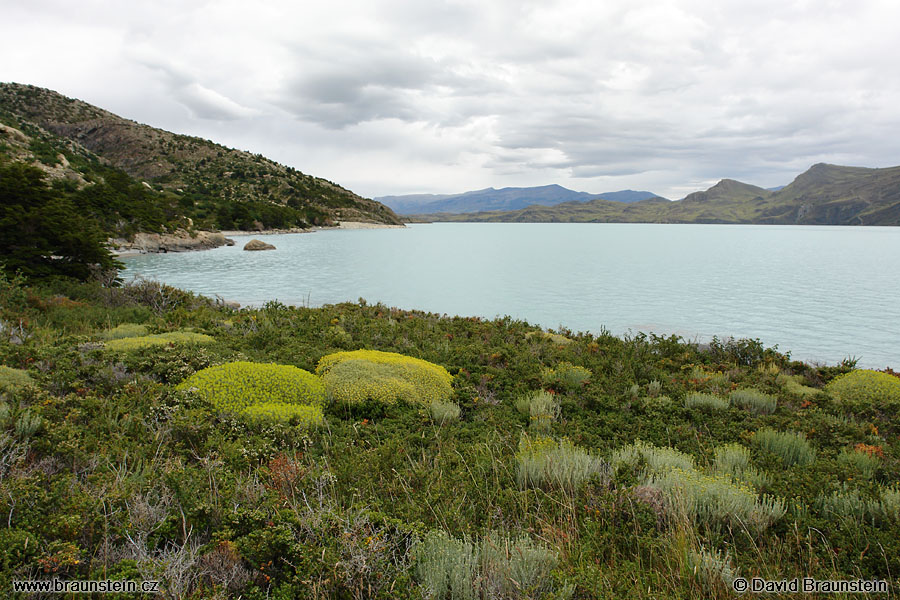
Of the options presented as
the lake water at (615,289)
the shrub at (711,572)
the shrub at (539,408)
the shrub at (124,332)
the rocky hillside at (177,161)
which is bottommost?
the lake water at (615,289)

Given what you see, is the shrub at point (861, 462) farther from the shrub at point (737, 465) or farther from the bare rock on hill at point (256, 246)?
the bare rock on hill at point (256, 246)

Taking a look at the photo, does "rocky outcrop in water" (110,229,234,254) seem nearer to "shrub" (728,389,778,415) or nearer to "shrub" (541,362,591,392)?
"shrub" (541,362,591,392)

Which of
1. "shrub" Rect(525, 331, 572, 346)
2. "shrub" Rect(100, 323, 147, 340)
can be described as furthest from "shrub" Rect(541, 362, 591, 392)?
"shrub" Rect(100, 323, 147, 340)

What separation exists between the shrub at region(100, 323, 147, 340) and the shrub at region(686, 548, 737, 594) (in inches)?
421

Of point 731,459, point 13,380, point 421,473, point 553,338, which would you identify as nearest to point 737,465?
point 731,459

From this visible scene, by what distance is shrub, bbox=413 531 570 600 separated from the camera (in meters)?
3.05

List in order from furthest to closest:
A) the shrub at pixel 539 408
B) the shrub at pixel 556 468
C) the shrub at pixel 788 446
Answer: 1. the shrub at pixel 539 408
2. the shrub at pixel 788 446
3. the shrub at pixel 556 468

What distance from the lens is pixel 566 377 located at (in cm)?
898

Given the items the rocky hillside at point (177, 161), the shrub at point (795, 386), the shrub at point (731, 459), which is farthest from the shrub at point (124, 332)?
the rocky hillside at point (177, 161)

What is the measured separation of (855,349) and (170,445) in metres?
22.8

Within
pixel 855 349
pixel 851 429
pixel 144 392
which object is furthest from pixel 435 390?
pixel 855 349

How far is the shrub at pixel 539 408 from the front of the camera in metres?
6.61

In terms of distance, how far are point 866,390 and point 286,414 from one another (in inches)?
423

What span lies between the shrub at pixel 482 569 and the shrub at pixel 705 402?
18.2ft
